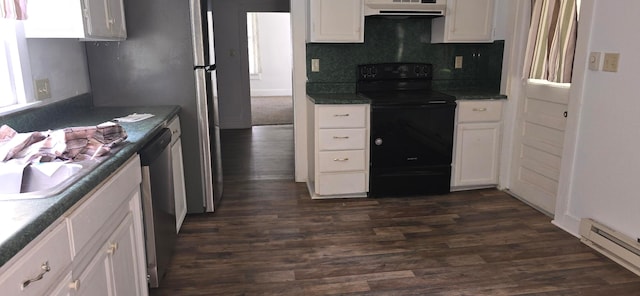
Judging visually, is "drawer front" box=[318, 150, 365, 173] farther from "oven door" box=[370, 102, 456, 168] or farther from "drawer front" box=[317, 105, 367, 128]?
"drawer front" box=[317, 105, 367, 128]

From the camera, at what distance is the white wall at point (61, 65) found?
2250 millimetres

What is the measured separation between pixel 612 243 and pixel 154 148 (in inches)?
103

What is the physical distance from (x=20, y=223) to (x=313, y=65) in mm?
3113

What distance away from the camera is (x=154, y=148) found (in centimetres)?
212

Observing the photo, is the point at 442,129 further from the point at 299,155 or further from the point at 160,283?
the point at 160,283

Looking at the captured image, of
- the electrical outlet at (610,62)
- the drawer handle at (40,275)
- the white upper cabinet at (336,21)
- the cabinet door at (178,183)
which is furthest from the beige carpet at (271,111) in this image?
the drawer handle at (40,275)

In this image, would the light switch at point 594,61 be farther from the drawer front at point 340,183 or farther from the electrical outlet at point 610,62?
the drawer front at point 340,183

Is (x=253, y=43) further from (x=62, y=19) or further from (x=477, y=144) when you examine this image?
(x=62, y=19)

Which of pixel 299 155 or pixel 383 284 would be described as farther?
pixel 299 155

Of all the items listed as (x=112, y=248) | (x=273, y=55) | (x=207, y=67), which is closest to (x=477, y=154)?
(x=207, y=67)

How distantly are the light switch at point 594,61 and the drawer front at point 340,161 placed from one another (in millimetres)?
1668

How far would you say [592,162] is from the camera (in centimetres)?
279

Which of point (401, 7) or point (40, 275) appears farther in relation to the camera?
point (401, 7)

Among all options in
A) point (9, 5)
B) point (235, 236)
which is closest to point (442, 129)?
point (235, 236)
